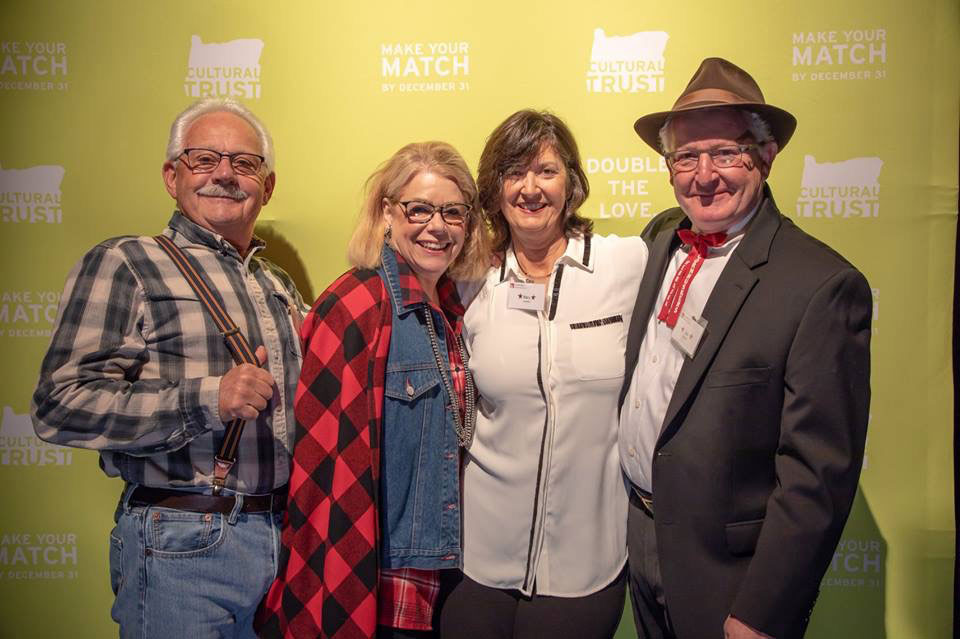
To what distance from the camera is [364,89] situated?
8.55ft

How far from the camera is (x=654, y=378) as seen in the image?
70.7 inches

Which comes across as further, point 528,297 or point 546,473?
point 528,297

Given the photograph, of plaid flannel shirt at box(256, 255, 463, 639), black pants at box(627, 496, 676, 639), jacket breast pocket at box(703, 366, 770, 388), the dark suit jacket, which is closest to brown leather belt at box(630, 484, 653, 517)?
black pants at box(627, 496, 676, 639)

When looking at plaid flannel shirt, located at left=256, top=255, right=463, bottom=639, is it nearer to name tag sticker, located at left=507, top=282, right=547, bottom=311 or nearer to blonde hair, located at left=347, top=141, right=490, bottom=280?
blonde hair, located at left=347, top=141, right=490, bottom=280

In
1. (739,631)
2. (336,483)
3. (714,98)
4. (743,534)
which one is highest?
(714,98)

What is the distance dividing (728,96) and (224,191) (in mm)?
1458

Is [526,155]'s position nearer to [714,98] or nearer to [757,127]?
[714,98]

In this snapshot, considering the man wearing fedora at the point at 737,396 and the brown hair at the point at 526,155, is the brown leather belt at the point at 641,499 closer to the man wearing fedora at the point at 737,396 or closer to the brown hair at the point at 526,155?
the man wearing fedora at the point at 737,396

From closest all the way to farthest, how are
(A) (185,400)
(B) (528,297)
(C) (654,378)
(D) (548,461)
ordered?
1. (A) (185,400)
2. (C) (654,378)
3. (D) (548,461)
4. (B) (528,297)

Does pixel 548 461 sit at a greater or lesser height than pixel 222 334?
lesser

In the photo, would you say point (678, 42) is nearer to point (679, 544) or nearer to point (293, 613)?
point (679, 544)

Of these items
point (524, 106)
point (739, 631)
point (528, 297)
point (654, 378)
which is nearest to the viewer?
point (739, 631)

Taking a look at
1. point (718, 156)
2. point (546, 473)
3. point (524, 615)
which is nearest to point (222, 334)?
point (546, 473)

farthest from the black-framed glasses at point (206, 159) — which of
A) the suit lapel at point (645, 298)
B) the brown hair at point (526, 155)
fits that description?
the suit lapel at point (645, 298)
